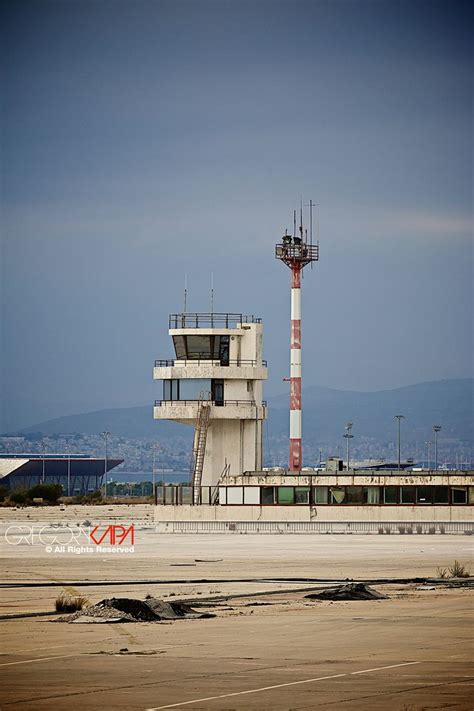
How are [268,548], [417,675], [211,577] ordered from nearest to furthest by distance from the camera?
[417,675], [211,577], [268,548]

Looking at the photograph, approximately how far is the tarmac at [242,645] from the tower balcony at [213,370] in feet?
128

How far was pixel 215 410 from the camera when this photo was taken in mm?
87000

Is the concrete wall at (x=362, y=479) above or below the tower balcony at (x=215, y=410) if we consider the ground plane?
below

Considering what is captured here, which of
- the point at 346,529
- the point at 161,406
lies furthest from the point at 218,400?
the point at 346,529

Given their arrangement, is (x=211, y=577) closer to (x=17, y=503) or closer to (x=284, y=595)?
(x=284, y=595)

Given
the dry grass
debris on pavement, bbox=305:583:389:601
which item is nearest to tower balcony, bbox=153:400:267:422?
debris on pavement, bbox=305:583:389:601

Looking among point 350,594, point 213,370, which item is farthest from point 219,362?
point 350,594

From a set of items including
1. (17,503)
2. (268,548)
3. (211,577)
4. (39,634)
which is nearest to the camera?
(39,634)

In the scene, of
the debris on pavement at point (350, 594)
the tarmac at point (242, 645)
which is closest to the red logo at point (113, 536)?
the tarmac at point (242, 645)

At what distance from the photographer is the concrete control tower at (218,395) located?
286ft

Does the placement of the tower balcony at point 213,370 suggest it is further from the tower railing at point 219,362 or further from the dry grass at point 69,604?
the dry grass at point 69,604

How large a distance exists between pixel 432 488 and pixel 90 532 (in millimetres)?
18722

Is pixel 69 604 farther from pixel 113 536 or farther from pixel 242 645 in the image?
pixel 113 536

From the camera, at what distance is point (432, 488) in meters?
82.4
